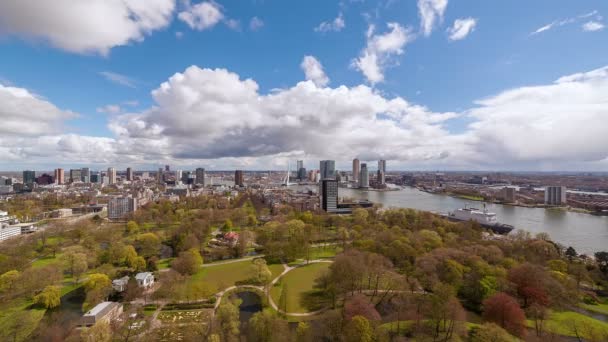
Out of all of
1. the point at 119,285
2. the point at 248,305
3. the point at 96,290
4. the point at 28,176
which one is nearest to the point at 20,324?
the point at 96,290

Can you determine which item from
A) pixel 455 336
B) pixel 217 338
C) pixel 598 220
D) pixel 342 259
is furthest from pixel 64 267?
pixel 598 220

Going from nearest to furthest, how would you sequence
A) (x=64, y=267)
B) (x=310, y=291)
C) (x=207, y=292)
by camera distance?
(x=207, y=292) → (x=310, y=291) → (x=64, y=267)

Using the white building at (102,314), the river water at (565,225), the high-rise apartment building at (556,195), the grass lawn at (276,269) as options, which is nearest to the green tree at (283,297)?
the grass lawn at (276,269)

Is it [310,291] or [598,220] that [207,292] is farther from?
[598,220]

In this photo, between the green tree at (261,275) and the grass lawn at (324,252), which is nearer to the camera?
the green tree at (261,275)

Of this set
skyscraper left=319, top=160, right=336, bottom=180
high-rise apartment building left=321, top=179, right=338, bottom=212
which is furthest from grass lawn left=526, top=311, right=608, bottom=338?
skyscraper left=319, top=160, right=336, bottom=180

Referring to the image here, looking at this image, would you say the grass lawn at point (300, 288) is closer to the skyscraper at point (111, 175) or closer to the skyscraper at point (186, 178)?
the skyscraper at point (186, 178)
